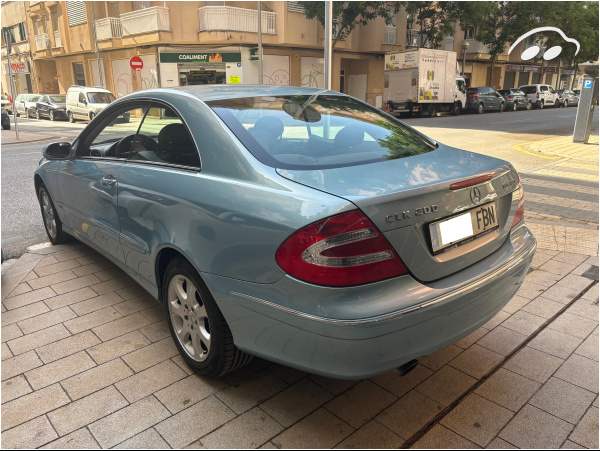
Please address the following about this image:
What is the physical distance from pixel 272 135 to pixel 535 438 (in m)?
1.97

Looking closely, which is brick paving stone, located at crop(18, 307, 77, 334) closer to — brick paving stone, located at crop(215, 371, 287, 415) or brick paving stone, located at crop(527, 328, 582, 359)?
brick paving stone, located at crop(215, 371, 287, 415)

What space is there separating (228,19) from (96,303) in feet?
77.5

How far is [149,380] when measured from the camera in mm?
2645

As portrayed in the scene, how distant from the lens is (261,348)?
2182mm

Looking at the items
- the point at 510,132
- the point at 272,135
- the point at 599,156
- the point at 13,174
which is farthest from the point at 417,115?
the point at 272,135

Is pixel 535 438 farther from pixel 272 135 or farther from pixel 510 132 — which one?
pixel 510 132

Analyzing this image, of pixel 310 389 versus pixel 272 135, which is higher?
pixel 272 135

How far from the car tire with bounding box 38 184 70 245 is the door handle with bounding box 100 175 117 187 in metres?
1.55

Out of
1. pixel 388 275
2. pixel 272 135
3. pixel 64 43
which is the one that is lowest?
pixel 388 275

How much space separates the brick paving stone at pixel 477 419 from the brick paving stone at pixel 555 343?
2.48ft

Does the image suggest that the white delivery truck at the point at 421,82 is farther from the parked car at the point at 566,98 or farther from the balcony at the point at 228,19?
the parked car at the point at 566,98

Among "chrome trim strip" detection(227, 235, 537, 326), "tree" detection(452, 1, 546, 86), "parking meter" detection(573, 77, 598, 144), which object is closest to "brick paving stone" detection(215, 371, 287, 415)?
"chrome trim strip" detection(227, 235, 537, 326)

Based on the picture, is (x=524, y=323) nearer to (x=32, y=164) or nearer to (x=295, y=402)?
(x=295, y=402)

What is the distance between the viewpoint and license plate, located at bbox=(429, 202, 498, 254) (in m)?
2.11
